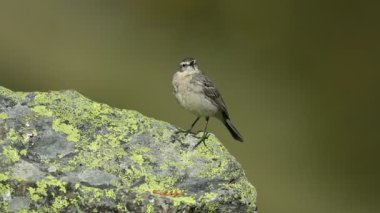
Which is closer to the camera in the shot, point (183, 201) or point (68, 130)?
point (183, 201)

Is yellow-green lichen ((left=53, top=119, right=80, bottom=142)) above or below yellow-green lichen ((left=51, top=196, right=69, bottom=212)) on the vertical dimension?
above

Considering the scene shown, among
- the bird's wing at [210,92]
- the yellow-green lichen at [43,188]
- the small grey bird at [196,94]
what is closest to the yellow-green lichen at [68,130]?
the yellow-green lichen at [43,188]

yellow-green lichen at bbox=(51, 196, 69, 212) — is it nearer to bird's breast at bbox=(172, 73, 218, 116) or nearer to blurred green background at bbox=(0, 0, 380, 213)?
bird's breast at bbox=(172, 73, 218, 116)

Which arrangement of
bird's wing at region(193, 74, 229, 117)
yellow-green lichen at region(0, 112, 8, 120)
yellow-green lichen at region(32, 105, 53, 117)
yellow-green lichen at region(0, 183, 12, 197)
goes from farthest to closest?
bird's wing at region(193, 74, 229, 117), yellow-green lichen at region(32, 105, 53, 117), yellow-green lichen at region(0, 112, 8, 120), yellow-green lichen at region(0, 183, 12, 197)

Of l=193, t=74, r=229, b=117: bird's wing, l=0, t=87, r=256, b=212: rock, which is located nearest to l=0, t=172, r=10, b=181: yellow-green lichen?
l=0, t=87, r=256, b=212: rock

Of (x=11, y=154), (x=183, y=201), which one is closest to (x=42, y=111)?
(x=11, y=154)

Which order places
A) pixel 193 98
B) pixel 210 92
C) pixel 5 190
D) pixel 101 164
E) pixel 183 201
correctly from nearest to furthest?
pixel 5 190
pixel 183 201
pixel 101 164
pixel 193 98
pixel 210 92

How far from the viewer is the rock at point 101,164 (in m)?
8.34

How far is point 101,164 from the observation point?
8867 millimetres

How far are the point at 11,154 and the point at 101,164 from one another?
0.84m

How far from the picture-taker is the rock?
27.3 ft

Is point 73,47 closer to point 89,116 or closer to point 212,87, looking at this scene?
point 212,87

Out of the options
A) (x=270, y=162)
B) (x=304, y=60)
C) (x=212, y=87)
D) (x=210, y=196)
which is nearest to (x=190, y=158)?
(x=210, y=196)

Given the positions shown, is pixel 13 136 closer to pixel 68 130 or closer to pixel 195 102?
pixel 68 130
